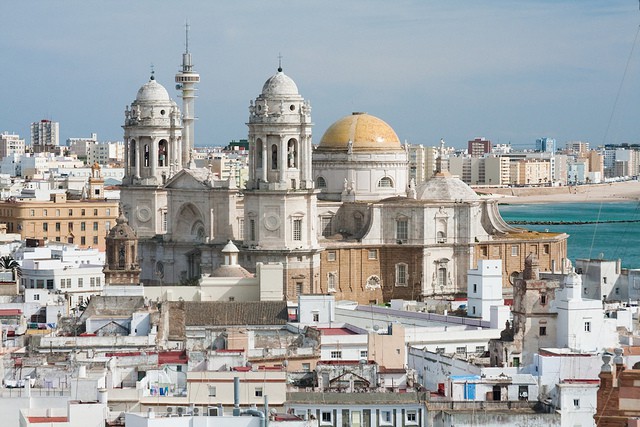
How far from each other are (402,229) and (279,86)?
6846mm

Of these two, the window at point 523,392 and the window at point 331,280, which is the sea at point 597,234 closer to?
the window at point 331,280

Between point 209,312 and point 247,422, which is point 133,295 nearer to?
point 209,312

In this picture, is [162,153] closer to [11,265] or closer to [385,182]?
[385,182]

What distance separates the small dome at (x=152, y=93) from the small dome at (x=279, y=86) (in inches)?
258

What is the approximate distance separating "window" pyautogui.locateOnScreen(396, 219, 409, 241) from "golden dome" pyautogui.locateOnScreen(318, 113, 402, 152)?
3936mm

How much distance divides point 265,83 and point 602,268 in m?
11.8

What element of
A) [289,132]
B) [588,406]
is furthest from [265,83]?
[588,406]

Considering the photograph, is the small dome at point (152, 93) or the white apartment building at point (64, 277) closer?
the white apartment building at point (64, 277)

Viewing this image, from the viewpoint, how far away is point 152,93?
68.2m

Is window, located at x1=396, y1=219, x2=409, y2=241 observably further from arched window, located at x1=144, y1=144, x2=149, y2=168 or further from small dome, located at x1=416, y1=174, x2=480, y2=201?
arched window, located at x1=144, y1=144, x2=149, y2=168

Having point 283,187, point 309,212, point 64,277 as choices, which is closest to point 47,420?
point 64,277

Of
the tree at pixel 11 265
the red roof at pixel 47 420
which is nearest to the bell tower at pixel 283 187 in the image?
the tree at pixel 11 265

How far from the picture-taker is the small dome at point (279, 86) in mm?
61969

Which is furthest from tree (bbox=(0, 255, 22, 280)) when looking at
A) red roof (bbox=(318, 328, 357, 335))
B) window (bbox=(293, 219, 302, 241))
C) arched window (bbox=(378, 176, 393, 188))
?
red roof (bbox=(318, 328, 357, 335))
